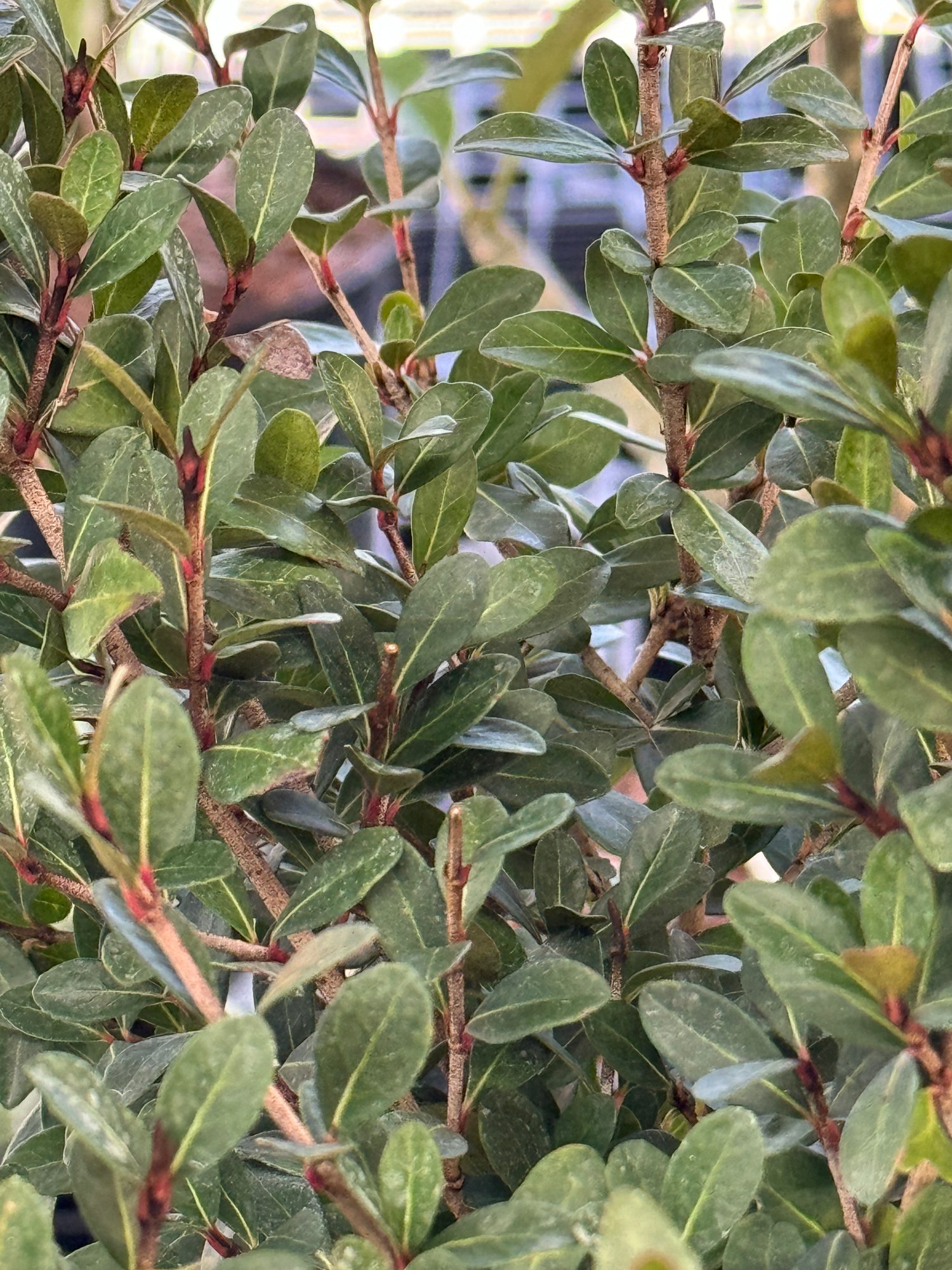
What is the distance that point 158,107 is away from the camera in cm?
57

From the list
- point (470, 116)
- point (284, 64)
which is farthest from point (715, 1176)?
point (470, 116)

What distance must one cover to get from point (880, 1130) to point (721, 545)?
250 mm

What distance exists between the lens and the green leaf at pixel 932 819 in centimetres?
31

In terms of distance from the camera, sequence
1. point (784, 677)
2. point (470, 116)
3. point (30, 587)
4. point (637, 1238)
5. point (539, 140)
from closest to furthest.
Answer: point (637, 1238), point (784, 677), point (30, 587), point (539, 140), point (470, 116)

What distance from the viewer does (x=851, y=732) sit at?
0.40m

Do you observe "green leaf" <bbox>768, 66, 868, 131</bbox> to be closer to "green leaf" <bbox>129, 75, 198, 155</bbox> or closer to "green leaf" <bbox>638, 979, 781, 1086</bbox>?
"green leaf" <bbox>129, 75, 198, 155</bbox>

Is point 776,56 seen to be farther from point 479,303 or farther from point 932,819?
point 932,819

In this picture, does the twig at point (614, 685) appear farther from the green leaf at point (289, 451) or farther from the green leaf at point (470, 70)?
the green leaf at point (470, 70)

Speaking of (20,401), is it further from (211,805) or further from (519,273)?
(519,273)

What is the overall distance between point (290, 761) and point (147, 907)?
3.2 inches

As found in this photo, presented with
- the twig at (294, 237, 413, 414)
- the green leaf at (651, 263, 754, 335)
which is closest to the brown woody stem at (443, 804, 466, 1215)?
the green leaf at (651, 263, 754, 335)

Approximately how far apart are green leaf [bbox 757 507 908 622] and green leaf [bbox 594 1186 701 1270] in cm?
15

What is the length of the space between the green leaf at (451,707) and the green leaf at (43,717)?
0.15 m

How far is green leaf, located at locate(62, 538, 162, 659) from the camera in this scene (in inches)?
15.3
